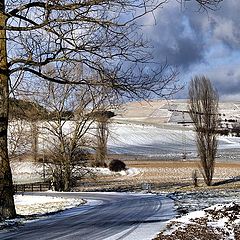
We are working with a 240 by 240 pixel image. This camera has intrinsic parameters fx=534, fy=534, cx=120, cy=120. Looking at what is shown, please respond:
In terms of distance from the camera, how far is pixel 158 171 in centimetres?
6906

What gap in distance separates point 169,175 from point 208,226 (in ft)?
165

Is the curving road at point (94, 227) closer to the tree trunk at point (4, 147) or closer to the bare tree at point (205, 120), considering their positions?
the tree trunk at point (4, 147)

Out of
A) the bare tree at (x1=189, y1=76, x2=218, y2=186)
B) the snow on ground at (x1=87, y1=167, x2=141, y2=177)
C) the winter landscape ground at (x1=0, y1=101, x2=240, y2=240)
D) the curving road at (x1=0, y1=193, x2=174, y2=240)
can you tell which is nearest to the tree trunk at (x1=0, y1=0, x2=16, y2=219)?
the curving road at (x1=0, y1=193, x2=174, y2=240)

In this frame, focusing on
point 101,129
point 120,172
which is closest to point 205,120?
point 101,129

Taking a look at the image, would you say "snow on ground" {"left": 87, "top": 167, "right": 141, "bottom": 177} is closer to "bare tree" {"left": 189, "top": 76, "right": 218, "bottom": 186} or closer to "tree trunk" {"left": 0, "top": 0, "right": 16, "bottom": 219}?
"bare tree" {"left": 189, "top": 76, "right": 218, "bottom": 186}

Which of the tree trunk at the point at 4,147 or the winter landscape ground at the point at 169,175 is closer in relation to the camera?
the winter landscape ground at the point at 169,175

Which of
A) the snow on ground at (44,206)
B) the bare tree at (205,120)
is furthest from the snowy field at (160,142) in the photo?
the snow on ground at (44,206)

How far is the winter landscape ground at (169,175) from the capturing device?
45.0 ft

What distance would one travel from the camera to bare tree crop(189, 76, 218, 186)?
46147 millimetres

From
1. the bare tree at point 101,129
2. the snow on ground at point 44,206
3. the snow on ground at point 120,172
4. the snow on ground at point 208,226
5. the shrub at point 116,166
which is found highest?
the bare tree at point 101,129

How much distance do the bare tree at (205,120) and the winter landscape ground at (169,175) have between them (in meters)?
2.07

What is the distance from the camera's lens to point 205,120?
155ft

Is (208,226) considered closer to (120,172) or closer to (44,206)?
(44,206)

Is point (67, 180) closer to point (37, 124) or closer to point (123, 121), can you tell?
point (37, 124)
